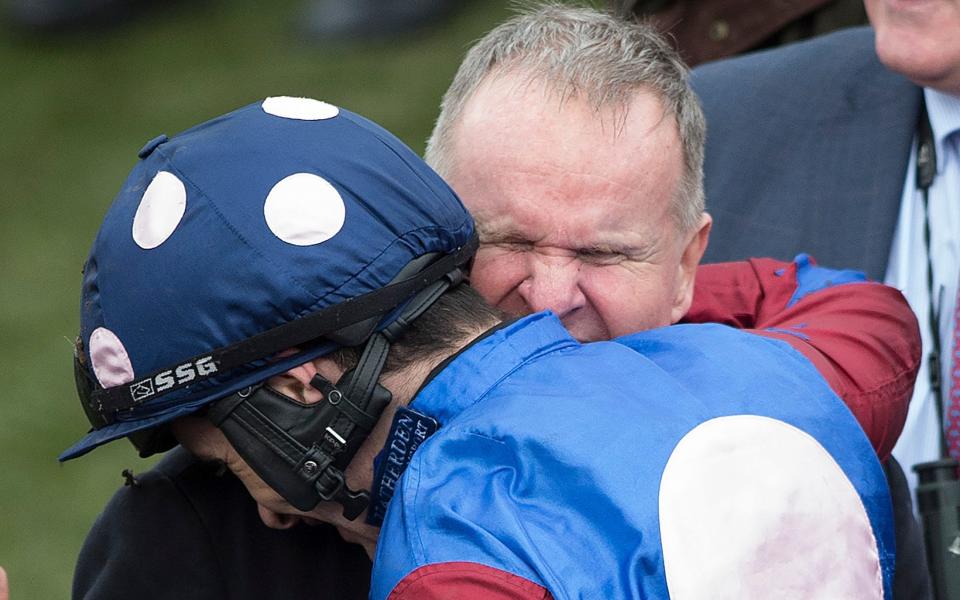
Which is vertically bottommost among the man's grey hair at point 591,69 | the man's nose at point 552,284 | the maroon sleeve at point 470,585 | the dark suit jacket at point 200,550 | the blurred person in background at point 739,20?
the dark suit jacket at point 200,550

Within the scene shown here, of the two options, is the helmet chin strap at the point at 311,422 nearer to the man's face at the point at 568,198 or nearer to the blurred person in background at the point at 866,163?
the man's face at the point at 568,198

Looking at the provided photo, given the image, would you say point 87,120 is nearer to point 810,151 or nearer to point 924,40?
point 810,151

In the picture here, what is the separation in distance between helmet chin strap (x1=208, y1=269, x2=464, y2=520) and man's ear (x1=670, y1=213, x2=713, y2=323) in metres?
0.76

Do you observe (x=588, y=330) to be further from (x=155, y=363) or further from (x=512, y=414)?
(x=155, y=363)

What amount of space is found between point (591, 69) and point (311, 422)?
777mm

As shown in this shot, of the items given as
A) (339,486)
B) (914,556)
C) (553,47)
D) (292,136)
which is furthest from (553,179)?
(914,556)

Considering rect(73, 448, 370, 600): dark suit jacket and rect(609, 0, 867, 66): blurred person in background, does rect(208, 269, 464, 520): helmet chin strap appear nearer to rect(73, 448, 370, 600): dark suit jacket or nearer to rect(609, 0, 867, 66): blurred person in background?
rect(73, 448, 370, 600): dark suit jacket

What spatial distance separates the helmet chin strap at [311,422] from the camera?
5.70 ft

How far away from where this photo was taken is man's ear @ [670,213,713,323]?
7.79 ft

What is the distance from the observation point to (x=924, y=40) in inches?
106

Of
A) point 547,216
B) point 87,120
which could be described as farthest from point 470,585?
point 87,120

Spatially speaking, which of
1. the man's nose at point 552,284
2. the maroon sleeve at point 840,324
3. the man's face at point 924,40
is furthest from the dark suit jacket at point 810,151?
the man's nose at point 552,284

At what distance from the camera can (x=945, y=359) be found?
2.71 m

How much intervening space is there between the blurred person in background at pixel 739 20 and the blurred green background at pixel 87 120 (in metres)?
2.86
